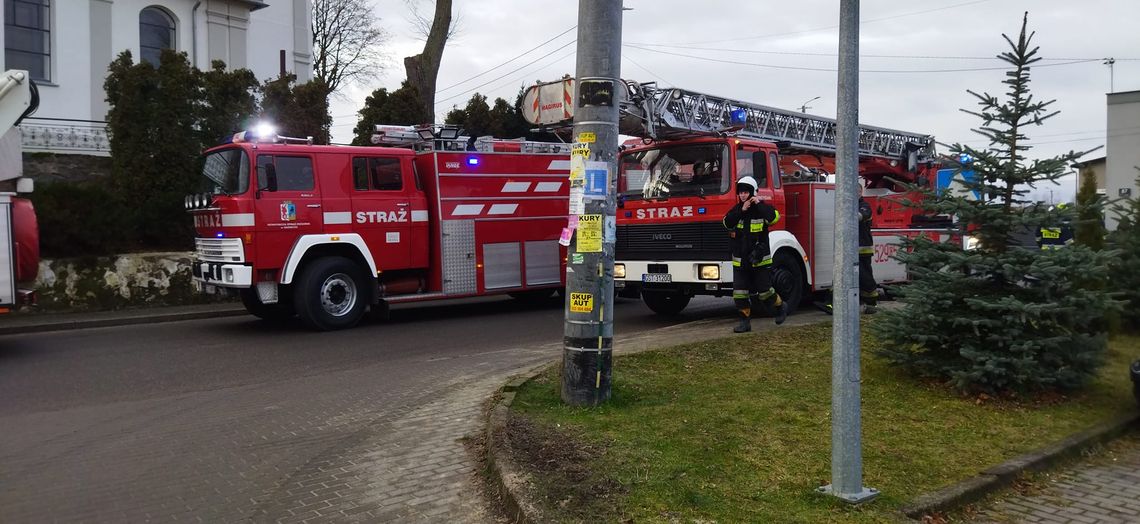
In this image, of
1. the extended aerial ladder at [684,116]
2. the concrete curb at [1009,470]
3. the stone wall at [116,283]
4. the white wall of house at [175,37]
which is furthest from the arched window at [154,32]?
the concrete curb at [1009,470]

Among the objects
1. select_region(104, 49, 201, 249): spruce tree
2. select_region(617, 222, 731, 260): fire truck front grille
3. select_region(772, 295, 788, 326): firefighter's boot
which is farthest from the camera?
select_region(104, 49, 201, 249): spruce tree

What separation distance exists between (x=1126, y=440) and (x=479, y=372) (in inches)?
217

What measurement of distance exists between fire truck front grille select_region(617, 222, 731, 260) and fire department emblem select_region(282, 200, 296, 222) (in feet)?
14.5

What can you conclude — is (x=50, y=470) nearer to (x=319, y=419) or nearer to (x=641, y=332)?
(x=319, y=419)

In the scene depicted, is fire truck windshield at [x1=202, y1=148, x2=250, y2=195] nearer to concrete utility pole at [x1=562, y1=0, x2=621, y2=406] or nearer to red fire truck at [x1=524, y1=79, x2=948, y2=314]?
red fire truck at [x1=524, y1=79, x2=948, y2=314]

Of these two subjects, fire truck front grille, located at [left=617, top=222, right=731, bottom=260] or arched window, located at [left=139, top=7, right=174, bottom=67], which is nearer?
fire truck front grille, located at [left=617, top=222, right=731, bottom=260]

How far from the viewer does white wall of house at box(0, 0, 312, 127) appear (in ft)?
81.9

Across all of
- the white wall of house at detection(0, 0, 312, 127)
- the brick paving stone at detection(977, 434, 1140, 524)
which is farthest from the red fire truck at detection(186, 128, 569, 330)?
the white wall of house at detection(0, 0, 312, 127)

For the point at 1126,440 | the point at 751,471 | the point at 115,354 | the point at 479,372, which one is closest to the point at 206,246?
the point at 115,354

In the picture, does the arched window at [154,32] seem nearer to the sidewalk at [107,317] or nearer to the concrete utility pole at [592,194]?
the sidewalk at [107,317]

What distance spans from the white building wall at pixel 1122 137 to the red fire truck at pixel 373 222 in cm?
2102

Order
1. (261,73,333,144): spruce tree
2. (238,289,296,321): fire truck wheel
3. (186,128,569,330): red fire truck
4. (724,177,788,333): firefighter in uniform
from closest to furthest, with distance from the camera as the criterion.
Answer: (724,177,788,333): firefighter in uniform, (186,128,569,330): red fire truck, (238,289,296,321): fire truck wheel, (261,73,333,144): spruce tree

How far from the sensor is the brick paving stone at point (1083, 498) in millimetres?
4637

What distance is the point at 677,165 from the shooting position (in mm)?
11484
